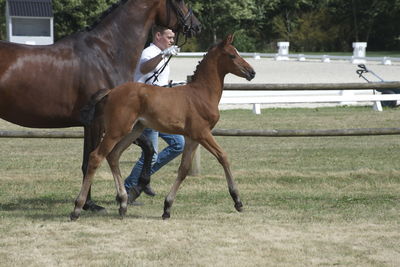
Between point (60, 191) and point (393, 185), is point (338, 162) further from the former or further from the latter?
point (60, 191)

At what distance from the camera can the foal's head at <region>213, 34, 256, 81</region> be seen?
26.2 feet

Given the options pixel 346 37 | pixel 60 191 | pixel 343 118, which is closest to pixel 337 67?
pixel 343 118

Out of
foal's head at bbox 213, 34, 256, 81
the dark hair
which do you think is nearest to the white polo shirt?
the dark hair

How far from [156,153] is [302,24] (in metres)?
48.0

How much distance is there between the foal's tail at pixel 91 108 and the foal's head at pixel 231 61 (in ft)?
3.96

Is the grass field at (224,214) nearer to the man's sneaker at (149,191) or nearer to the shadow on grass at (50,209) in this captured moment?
the shadow on grass at (50,209)

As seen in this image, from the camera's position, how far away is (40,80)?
8297 mm

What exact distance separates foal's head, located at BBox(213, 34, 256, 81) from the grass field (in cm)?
150

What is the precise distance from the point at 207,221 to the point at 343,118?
11.8 m

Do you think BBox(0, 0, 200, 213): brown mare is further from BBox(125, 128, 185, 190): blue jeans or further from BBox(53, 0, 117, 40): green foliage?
BBox(53, 0, 117, 40): green foliage

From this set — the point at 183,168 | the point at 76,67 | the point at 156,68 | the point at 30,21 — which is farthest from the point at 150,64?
the point at 30,21

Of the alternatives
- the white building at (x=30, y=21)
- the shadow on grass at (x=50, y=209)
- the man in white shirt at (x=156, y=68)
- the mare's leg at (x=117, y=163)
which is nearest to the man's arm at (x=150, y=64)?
the man in white shirt at (x=156, y=68)

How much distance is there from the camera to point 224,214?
8.38 metres

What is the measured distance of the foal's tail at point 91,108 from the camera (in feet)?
26.2
